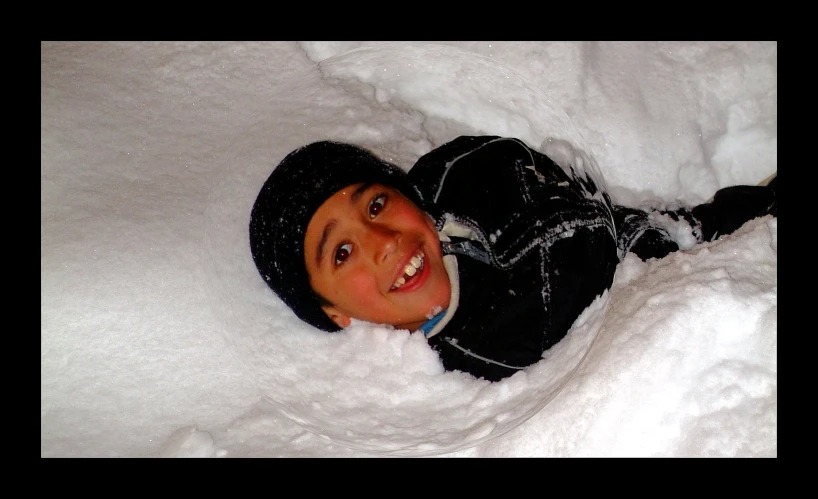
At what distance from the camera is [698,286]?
68 centimetres

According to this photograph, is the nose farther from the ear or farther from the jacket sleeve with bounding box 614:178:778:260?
the jacket sleeve with bounding box 614:178:778:260

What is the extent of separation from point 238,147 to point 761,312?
554 mm

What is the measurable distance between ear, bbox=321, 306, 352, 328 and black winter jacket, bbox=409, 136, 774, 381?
0.09m

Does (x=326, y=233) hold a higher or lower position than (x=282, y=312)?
higher

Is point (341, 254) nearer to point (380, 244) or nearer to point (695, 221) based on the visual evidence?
point (380, 244)

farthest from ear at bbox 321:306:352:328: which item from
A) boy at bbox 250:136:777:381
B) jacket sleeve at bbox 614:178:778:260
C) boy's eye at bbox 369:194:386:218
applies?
jacket sleeve at bbox 614:178:778:260

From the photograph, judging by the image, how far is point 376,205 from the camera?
2.22ft

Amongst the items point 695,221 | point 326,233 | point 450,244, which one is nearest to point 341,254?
point 326,233

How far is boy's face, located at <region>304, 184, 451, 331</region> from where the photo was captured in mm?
653

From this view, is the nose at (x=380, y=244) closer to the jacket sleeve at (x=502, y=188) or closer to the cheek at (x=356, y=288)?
the cheek at (x=356, y=288)

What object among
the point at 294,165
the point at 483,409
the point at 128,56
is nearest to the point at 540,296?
the point at 483,409

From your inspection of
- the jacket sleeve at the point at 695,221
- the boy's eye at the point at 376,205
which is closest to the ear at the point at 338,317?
the boy's eye at the point at 376,205

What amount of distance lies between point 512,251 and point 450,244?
0.22ft

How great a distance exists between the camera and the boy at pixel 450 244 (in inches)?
26.2
